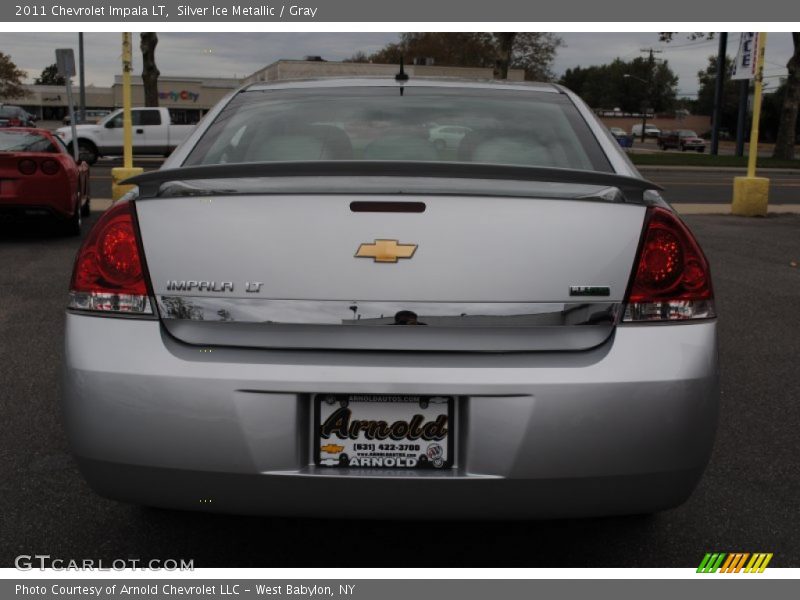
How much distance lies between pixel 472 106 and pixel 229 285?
1.48 metres

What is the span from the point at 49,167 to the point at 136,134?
1904 cm

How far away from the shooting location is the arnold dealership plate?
7.93 feet

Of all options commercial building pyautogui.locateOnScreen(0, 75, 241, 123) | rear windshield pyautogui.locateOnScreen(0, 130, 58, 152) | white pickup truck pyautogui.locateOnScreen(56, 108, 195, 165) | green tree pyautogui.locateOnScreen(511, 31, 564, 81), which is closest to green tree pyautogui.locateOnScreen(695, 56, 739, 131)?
green tree pyautogui.locateOnScreen(511, 31, 564, 81)

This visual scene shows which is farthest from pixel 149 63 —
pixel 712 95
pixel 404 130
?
pixel 712 95

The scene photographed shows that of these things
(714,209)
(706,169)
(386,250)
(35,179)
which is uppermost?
(386,250)

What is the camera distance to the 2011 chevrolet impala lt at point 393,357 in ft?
7.86

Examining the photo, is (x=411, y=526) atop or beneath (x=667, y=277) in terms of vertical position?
beneath

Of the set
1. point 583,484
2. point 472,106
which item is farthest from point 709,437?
point 472,106

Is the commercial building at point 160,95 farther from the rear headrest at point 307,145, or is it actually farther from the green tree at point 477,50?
the rear headrest at point 307,145

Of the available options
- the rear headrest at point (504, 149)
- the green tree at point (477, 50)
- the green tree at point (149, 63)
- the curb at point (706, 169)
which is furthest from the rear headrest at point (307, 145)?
the green tree at point (477, 50)

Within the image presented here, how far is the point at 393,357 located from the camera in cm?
243

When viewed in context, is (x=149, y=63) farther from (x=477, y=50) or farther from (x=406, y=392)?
(x=477, y=50)

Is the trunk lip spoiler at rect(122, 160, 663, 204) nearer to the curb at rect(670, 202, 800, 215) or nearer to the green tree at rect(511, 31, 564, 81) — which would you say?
the curb at rect(670, 202, 800, 215)

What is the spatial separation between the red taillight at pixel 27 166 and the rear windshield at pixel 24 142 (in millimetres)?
225
